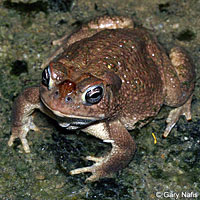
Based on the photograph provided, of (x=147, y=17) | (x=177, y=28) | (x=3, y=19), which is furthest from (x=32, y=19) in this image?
(x=177, y=28)

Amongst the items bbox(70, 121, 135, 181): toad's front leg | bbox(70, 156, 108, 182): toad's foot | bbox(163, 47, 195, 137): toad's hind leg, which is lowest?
bbox(70, 156, 108, 182): toad's foot

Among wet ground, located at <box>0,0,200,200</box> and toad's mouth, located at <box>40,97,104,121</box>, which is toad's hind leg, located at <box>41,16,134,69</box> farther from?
toad's mouth, located at <box>40,97,104,121</box>

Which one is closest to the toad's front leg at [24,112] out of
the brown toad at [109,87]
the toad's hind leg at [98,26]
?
the brown toad at [109,87]

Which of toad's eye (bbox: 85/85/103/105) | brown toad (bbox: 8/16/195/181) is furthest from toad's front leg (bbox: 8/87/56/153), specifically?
toad's eye (bbox: 85/85/103/105)

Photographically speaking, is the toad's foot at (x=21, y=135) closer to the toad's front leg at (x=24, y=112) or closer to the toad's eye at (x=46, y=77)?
the toad's front leg at (x=24, y=112)

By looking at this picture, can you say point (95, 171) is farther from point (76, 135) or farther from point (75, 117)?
point (75, 117)

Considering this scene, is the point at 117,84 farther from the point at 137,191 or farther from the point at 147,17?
the point at 147,17

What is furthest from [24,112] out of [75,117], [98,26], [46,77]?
[98,26]
